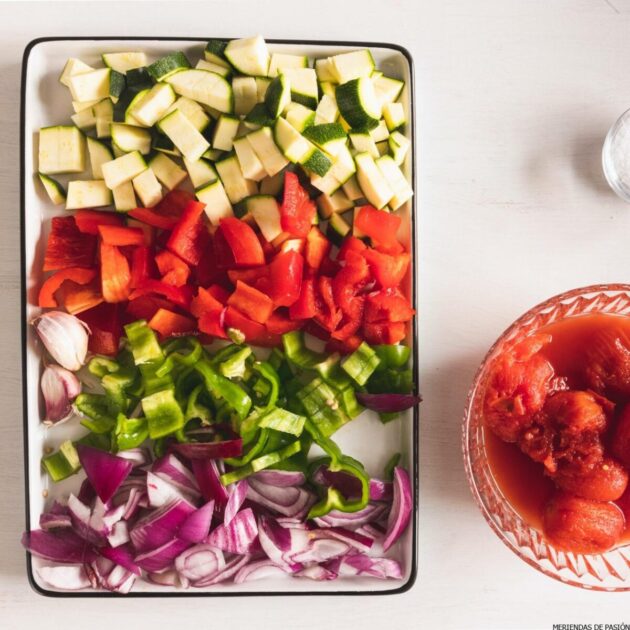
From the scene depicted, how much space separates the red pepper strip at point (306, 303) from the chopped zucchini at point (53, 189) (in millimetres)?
690

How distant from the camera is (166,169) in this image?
6.12 ft

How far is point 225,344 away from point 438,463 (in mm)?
691

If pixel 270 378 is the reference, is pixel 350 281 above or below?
above

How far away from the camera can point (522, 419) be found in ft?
5.53

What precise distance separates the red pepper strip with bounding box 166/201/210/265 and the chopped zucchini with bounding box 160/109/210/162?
0.14 meters

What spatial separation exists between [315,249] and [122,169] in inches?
21.6

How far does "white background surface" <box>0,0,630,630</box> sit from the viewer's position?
1.94 metres

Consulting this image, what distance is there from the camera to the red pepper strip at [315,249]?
1.83m

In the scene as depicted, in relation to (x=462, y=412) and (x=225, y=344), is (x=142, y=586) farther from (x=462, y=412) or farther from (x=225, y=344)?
(x=462, y=412)

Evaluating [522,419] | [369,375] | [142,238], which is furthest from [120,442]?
[522,419]

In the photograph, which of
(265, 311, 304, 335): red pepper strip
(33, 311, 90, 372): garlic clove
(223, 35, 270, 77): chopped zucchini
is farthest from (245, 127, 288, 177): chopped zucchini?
(33, 311, 90, 372): garlic clove

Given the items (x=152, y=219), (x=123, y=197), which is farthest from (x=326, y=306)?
(x=123, y=197)

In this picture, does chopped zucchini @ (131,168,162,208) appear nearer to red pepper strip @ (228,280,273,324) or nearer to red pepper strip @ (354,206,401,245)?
red pepper strip @ (228,280,273,324)

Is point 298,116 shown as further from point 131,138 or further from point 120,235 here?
point 120,235
